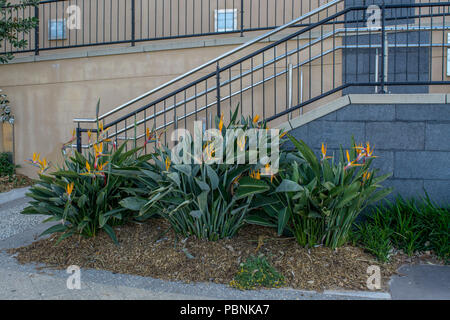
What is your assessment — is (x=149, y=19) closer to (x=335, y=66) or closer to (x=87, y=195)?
(x=335, y=66)

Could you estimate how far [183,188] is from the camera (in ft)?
13.5

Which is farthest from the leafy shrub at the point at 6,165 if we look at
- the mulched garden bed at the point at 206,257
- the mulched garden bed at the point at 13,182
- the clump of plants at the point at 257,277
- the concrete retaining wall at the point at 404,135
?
the concrete retaining wall at the point at 404,135

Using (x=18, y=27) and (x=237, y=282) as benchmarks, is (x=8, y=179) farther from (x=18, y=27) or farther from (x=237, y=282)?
(x=237, y=282)

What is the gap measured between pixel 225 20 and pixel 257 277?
5424 mm

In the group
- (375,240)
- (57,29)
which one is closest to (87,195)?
(375,240)

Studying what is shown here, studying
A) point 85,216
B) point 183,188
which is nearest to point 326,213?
point 183,188

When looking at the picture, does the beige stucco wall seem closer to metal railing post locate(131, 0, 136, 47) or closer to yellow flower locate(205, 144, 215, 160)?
metal railing post locate(131, 0, 136, 47)

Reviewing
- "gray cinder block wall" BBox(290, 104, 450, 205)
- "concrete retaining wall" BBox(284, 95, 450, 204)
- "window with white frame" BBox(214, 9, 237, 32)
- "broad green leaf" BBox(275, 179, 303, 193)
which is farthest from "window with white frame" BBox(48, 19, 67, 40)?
"broad green leaf" BBox(275, 179, 303, 193)

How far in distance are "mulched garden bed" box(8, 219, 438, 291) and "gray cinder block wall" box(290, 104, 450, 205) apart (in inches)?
33.2

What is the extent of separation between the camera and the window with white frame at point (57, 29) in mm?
8766

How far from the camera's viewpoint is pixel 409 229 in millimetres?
4309

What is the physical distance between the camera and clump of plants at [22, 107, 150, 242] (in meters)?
4.29

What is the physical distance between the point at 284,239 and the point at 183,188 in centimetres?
106

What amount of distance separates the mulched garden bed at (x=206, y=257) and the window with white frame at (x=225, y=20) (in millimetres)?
4500
